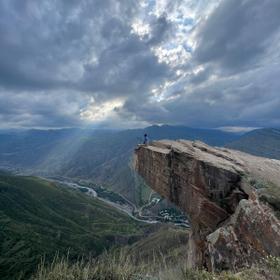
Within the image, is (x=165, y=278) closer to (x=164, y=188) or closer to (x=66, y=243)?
(x=164, y=188)

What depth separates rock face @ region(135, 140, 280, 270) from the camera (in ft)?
61.2

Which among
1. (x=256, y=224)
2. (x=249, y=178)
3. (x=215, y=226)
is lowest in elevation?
(x=215, y=226)

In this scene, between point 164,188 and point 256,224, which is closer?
point 256,224

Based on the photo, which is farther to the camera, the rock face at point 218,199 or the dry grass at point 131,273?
the rock face at point 218,199

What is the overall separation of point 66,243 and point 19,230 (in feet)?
103

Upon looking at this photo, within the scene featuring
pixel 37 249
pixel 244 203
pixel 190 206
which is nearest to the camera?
pixel 244 203

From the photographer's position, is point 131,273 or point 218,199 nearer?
point 131,273

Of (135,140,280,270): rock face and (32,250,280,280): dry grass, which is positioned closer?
(32,250,280,280): dry grass

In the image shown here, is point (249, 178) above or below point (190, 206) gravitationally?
above

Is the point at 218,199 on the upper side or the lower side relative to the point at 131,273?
upper

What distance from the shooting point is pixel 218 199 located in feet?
83.0

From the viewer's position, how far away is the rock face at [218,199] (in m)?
18.6

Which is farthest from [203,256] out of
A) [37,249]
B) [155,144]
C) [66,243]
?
[66,243]

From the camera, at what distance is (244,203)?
20.8 meters
